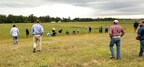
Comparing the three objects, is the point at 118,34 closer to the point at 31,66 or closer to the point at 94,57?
the point at 94,57

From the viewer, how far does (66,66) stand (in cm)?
1383

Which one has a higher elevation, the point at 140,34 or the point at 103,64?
the point at 140,34

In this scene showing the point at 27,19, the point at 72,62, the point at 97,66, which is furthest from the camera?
the point at 27,19

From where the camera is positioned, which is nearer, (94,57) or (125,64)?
(125,64)

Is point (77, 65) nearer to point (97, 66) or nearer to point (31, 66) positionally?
point (97, 66)

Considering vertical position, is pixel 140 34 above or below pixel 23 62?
above

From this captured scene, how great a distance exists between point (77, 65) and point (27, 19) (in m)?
160

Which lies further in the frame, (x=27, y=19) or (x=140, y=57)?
(x=27, y=19)

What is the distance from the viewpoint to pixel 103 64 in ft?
46.9

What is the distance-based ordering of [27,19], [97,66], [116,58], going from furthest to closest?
[27,19] → [116,58] → [97,66]

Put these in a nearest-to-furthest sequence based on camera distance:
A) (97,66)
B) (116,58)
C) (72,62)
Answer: (97,66) → (72,62) → (116,58)

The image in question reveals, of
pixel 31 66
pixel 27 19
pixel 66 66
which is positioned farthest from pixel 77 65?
pixel 27 19

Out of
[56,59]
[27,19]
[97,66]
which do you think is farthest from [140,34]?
[27,19]

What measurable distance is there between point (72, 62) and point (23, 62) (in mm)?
2469
